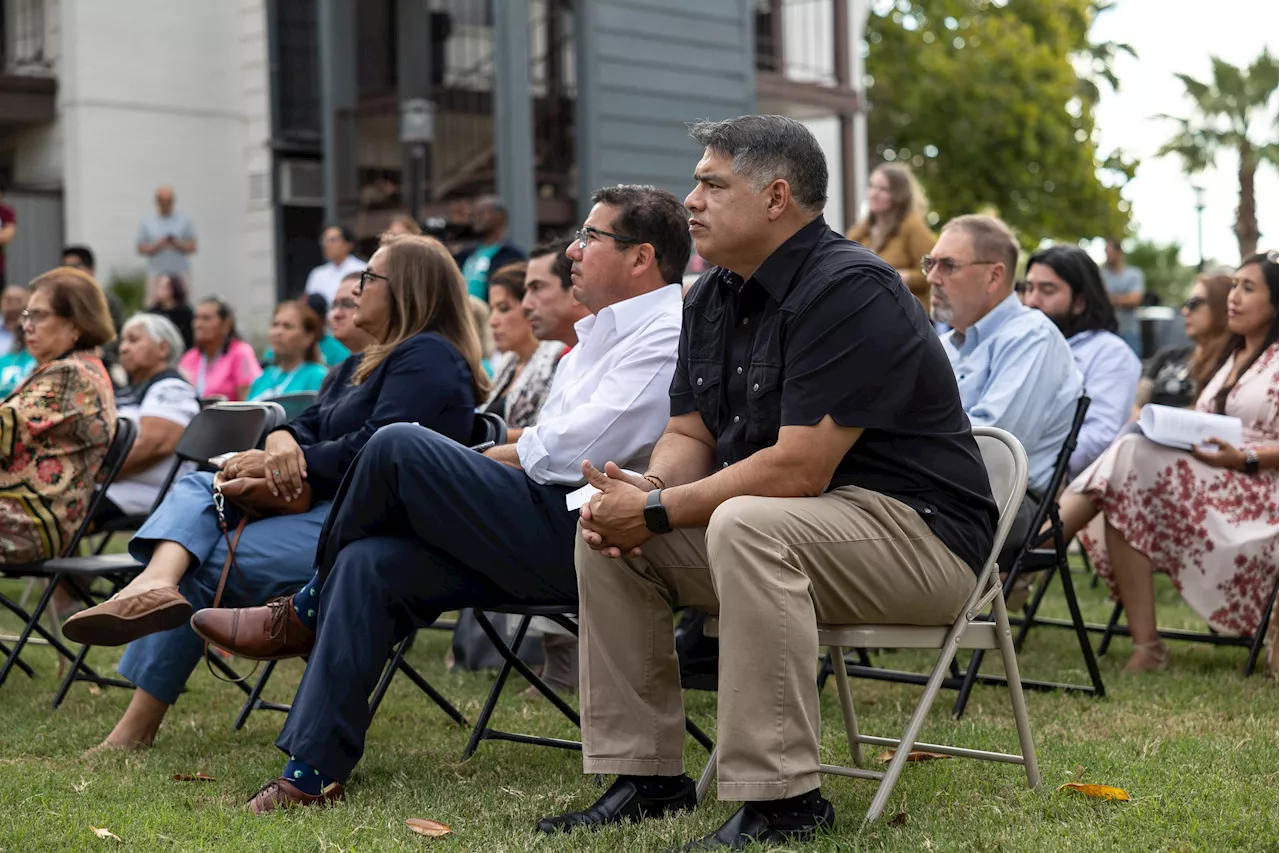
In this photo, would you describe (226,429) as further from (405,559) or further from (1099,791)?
(1099,791)

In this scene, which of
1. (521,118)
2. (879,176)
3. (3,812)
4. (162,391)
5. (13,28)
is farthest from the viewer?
(13,28)

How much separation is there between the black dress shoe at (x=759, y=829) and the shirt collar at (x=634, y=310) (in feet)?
4.63

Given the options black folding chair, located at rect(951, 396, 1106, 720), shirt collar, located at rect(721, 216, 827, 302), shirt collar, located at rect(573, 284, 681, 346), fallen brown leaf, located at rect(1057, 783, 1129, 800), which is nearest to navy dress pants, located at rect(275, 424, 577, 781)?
shirt collar, located at rect(573, 284, 681, 346)

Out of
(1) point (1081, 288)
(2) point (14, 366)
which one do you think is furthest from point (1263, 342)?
(2) point (14, 366)

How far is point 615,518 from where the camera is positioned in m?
3.37

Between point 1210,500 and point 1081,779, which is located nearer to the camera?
point 1081,779

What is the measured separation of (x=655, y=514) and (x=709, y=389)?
0.40 m

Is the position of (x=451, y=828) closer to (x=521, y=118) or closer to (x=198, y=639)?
(x=198, y=639)

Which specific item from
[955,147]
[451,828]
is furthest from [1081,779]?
[955,147]

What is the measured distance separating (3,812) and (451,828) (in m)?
1.10

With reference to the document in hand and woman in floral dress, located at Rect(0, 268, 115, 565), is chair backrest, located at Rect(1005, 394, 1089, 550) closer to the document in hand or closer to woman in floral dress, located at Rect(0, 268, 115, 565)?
the document in hand

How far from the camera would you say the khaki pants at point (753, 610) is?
3117 mm

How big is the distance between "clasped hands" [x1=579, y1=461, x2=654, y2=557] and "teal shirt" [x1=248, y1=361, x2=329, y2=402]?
15.5 ft

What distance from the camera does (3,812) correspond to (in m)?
3.62
